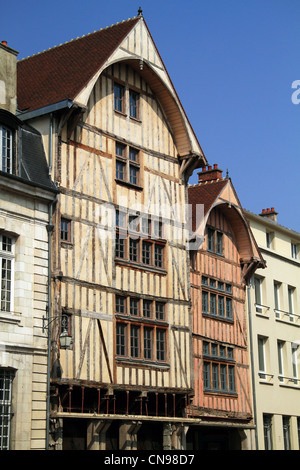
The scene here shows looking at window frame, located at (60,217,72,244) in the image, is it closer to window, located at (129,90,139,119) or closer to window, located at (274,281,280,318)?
window, located at (129,90,139,119)

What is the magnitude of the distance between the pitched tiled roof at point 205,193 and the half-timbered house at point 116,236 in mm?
1844

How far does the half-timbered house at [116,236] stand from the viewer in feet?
66.5

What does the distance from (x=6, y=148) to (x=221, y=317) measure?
405 inches

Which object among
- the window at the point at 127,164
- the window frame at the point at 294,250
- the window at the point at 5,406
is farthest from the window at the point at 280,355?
the window at the point at 5,406

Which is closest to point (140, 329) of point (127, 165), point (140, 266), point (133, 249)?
point (140, 266)

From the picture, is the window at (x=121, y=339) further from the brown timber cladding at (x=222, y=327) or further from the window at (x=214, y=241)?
the window at (x=214, y=241)

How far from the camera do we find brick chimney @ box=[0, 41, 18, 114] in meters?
20.0

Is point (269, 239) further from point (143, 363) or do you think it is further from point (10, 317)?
point (10, 317)

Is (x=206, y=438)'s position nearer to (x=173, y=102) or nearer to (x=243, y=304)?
(x=243, y=304)

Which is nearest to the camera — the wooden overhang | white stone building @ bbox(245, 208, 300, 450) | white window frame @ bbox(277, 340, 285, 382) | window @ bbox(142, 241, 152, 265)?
window @ bbox(142, 241, 152, 265)

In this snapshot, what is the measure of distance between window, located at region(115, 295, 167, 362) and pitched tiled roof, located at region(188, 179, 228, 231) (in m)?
4.29

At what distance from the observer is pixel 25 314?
1866 centimetres

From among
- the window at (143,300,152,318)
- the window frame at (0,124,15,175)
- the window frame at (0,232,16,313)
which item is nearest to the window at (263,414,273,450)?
the window at (143,300,152,318)
